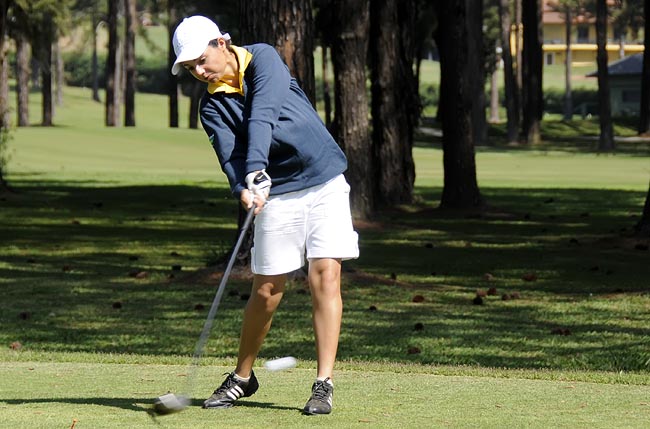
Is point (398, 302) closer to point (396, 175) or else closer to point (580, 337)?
point (580, 337)

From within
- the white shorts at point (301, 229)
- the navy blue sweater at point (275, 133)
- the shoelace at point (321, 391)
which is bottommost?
the shoelace at point (321, 391)

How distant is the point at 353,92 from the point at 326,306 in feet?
47.5

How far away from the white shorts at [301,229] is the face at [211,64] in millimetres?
656

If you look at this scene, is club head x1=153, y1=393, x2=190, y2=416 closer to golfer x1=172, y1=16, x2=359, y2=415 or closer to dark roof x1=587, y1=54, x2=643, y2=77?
golfer x1=172, y1=16, x2=359, y2=415

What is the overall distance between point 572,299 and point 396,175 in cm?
1092

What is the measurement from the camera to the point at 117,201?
92.4ft

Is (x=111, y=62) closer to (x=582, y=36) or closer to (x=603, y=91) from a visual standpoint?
(x=603, y=91)

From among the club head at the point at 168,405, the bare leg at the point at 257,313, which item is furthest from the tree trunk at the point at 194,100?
the club head at the point at 168,405

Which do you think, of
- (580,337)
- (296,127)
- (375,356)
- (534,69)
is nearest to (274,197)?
(296,127)

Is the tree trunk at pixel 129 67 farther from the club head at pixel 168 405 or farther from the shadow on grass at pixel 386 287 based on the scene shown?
the club head at pixel 168 405

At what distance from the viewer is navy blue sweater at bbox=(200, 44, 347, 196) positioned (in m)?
6.67

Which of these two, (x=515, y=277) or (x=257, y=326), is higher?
(x=257, y=326)

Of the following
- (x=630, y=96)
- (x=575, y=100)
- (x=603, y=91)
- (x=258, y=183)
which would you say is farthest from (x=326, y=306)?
(x=575, y=100)

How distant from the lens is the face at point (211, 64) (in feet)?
21.6
